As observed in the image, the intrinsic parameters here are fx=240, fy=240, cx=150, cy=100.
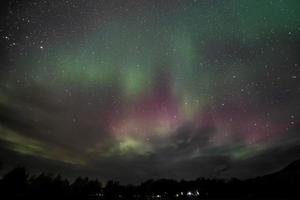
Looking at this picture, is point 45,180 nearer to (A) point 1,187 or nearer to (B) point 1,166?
(A) point 1,187

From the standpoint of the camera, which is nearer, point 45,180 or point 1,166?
point 1,166

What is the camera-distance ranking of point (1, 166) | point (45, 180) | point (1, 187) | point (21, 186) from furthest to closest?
point (45, 180), point (21, 186), point (1, 187), point (1, 166)

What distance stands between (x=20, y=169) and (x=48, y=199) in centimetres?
2223

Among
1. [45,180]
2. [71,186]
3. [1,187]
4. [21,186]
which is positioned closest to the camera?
[1,187]

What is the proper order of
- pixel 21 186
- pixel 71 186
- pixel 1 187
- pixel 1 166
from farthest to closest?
1. pixel 71 186
2. pixel 21 186
3. pixel 1 187
4. pixel 1 166

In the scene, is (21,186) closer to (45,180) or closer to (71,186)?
(45,180)

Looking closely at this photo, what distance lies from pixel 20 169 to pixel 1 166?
26297 mm

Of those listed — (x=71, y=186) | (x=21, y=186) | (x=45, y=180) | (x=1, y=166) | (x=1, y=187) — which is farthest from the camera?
(x=71, y=186)

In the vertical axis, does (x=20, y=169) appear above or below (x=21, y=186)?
above

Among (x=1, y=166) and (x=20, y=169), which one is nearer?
(x=1, y=166)

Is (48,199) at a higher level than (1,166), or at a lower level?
lower

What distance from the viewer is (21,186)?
413ft

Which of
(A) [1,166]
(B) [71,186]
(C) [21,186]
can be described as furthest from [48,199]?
(B) [71,186]

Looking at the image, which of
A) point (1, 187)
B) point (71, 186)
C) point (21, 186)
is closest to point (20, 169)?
point (21, 186)
